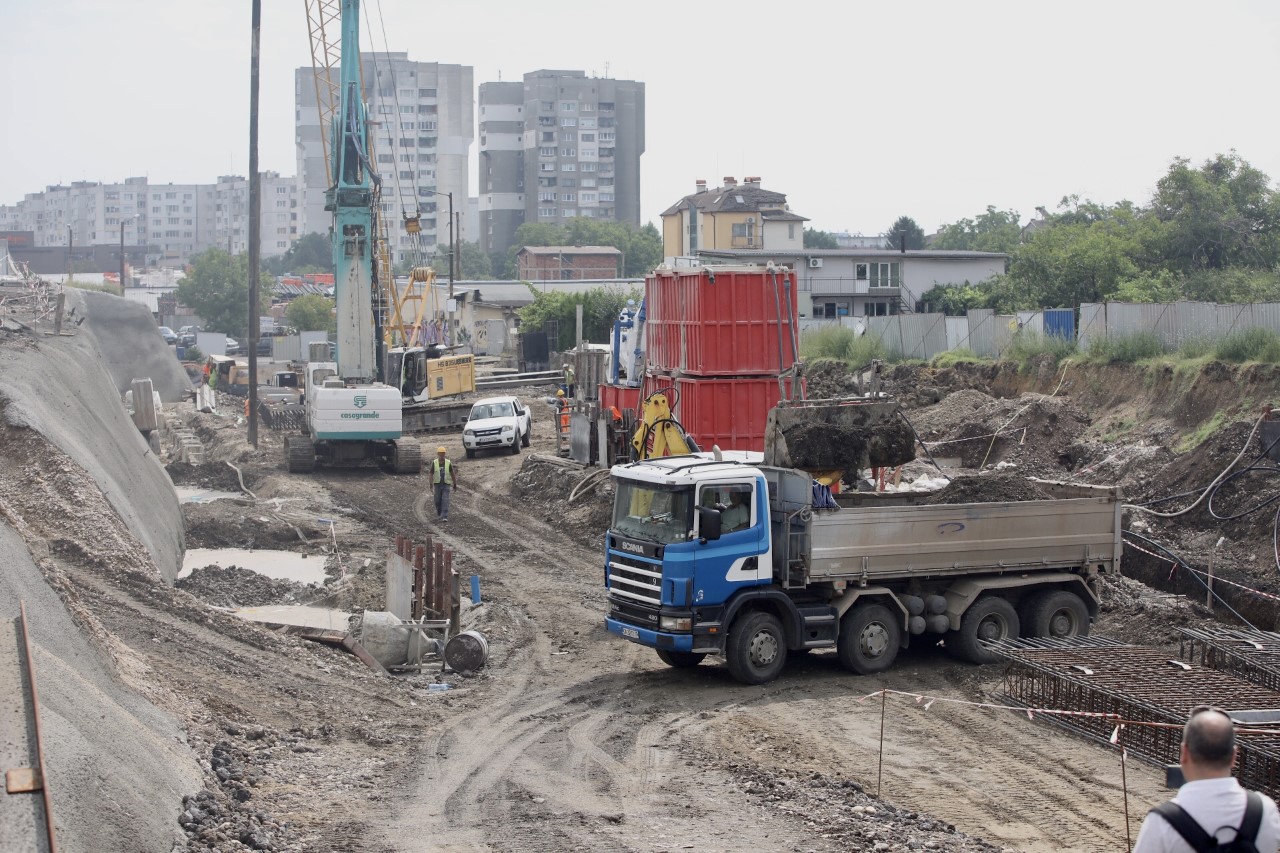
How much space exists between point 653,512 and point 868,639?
2.78 meters

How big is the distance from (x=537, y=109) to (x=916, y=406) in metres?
133

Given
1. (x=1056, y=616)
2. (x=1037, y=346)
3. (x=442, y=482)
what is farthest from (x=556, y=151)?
(x=1056, y=616)

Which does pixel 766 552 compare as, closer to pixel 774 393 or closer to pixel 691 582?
pixel 691 582

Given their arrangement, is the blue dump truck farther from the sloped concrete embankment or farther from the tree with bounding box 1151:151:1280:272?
the tree with bounding box 1151:151:1280:272

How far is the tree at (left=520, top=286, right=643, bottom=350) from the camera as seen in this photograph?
58.2 meters

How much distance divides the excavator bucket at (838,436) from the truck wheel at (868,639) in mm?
2280

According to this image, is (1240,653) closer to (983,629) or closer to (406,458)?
(983,629)

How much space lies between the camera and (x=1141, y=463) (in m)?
24.6

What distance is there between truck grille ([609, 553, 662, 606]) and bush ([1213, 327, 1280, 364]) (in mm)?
16058

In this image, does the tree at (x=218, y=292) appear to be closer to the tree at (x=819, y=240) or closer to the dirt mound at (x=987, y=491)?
the tree at (x=819, y=240)

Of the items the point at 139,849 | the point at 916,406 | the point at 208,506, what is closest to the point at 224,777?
the point at 139,849

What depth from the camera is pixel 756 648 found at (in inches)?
543

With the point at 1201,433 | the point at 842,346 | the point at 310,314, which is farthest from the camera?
the point at 310,314

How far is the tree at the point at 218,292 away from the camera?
94.2 metres
